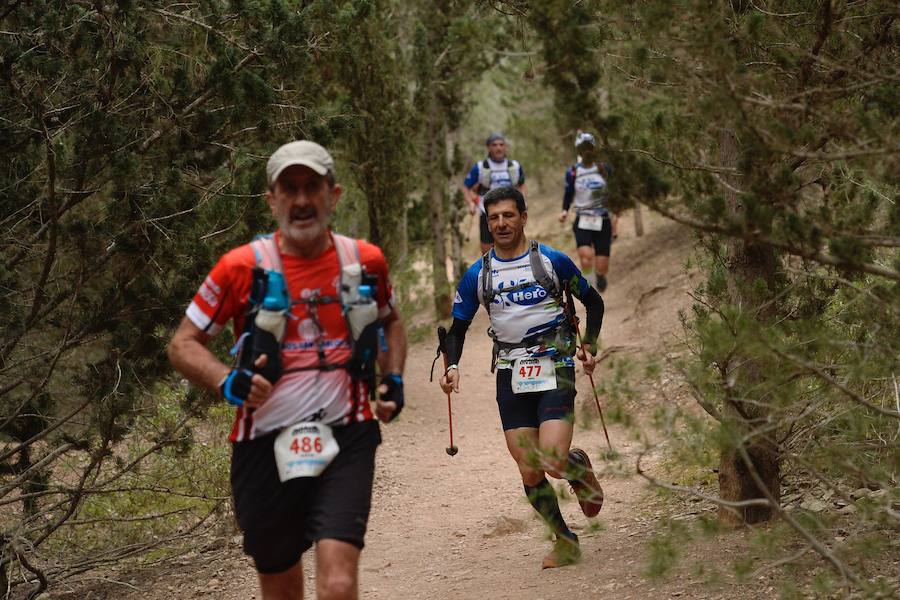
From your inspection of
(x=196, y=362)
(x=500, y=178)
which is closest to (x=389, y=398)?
(x=196, y=362)

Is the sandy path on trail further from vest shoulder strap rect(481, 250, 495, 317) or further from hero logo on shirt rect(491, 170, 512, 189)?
hero logo on shirt rect(491, 170, 512, 189)

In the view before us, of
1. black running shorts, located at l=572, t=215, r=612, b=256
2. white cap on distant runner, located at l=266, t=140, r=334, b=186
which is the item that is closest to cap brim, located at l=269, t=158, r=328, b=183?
white cap on distant runner, located at l=266, t=140, r=334, b=186

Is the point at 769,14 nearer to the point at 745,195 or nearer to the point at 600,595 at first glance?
the point at 745,195

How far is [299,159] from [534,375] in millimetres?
2548

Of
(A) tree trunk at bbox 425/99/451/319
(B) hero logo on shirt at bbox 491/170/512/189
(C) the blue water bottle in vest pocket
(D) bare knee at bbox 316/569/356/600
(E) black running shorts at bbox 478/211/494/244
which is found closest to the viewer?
(D) bare knee at bbox 316/569/356/600

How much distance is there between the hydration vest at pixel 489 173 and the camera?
43.6ft

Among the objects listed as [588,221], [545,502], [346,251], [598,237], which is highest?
[346,251]

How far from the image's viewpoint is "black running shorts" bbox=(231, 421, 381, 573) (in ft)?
12.8

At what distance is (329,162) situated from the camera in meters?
3.98

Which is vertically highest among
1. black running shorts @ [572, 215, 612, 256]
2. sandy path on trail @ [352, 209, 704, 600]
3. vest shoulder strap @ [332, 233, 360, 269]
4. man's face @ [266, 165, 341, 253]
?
man's face @ [266, 165, 341, 253]

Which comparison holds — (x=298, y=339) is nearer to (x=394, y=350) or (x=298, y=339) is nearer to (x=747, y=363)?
(x=394, y=350)

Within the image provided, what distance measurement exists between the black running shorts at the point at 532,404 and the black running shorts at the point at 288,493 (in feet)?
6.84

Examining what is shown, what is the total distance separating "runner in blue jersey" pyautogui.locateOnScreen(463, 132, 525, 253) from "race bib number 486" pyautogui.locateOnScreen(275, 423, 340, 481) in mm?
9313

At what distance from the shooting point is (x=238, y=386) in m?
3.72
